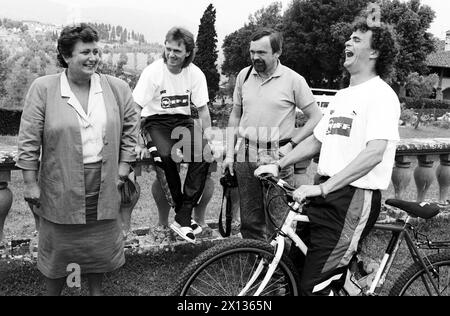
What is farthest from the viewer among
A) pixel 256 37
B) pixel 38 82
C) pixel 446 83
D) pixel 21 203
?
pixel 446 83

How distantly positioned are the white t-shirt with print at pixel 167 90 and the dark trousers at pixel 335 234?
1326 millimetres

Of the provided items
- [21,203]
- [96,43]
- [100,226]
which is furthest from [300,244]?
[21,203]

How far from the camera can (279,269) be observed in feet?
9.34

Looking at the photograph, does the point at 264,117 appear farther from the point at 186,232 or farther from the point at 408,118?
the point at 408,118

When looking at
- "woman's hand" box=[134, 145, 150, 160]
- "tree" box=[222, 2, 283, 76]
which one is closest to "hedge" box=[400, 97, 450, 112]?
"tree" box=[222, 2, 283, 76]

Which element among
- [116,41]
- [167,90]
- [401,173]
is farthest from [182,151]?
[116,41]

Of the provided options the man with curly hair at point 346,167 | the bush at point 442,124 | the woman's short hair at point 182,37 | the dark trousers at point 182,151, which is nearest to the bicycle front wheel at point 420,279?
the man with curly hair at point 346,167

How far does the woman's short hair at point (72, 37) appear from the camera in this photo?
9.34ft

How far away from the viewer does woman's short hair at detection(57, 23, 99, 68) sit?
112 inches

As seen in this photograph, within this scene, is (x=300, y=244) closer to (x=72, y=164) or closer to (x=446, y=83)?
(x=72, y=164)

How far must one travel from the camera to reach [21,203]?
6680mm

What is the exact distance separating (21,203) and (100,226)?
4.14 metres

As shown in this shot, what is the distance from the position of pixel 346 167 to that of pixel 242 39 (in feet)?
149

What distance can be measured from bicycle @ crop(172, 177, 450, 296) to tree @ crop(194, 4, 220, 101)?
101 ft
